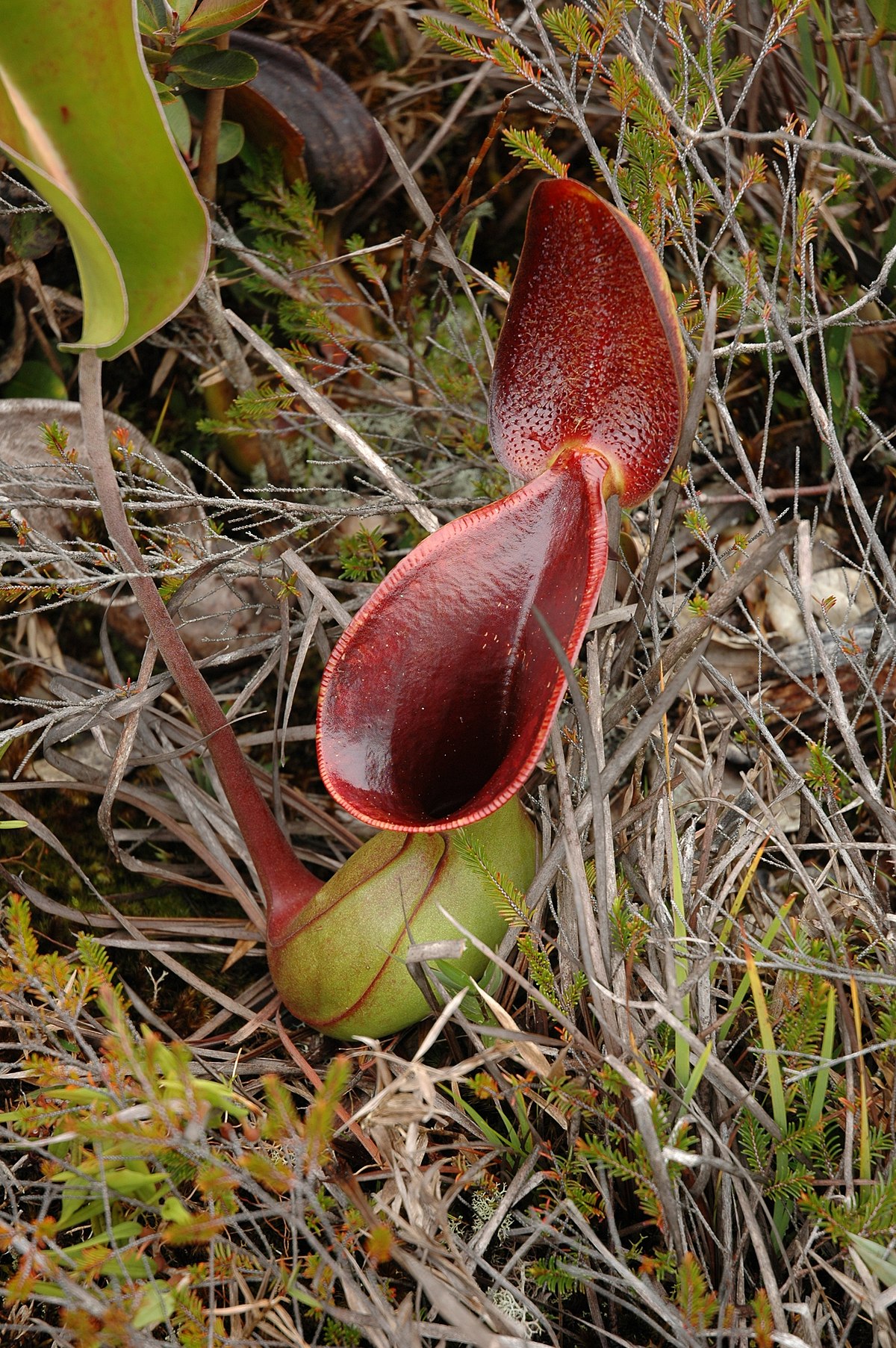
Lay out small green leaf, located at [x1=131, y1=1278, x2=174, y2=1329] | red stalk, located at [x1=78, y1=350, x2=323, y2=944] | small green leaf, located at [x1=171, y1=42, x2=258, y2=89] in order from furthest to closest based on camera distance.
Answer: small green leaf, located at [x1=171, y1=42, x2=258, y2=89] < red stalk, located at [x1=78, y1=350, x2=323, y2=944] < small green leaf, located at [x1=131, y1=1278, x2=174, y2=1329]

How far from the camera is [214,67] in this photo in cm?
144

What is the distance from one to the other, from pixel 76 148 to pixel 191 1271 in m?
1.13

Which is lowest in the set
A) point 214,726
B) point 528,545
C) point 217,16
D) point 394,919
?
Answer: point 394,919

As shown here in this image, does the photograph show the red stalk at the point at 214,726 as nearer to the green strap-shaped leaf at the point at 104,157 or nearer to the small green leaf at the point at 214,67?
the green strap-shaped leaf at the point at 104,157

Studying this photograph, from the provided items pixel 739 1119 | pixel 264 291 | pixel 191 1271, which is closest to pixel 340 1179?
pixel 191 1271

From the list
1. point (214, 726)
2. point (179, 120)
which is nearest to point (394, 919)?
point (214, 726)

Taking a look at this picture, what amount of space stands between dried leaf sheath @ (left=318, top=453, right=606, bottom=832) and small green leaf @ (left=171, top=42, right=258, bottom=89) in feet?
2.57

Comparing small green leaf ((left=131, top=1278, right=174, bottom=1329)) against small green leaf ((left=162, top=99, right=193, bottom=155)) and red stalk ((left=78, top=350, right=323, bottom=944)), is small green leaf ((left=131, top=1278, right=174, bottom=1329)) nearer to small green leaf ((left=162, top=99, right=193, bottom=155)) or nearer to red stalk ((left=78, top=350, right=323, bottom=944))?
red stalk ((left=78, top=350, right=323, bottom=944))

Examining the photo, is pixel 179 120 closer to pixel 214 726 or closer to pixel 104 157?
pixel 104 157

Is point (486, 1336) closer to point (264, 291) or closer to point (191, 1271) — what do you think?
point (191, 1271)

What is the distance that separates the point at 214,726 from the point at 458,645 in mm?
367

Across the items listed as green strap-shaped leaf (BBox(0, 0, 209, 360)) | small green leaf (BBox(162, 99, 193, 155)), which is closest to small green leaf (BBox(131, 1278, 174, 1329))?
green strap-shaped leaf (BBox(0, 0, 209, 360))

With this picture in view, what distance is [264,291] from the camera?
1845 mm

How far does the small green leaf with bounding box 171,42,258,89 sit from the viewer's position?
142cm
